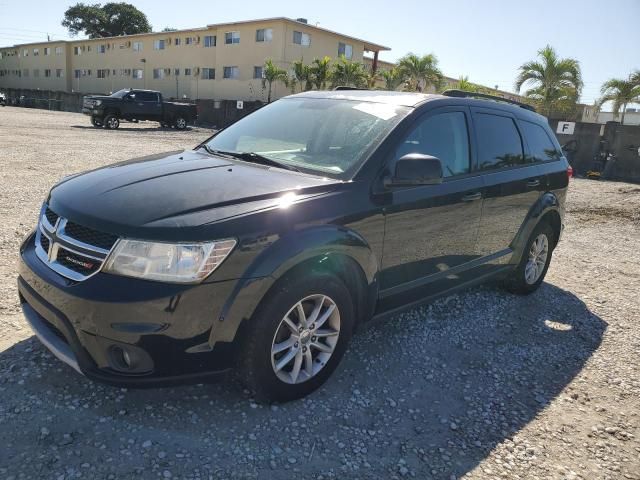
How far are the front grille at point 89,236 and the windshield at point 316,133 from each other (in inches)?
50.7

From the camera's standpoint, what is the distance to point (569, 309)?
4.78m

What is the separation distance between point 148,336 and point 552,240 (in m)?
4.29

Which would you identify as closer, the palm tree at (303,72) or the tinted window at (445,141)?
the tinted window at (445,141)

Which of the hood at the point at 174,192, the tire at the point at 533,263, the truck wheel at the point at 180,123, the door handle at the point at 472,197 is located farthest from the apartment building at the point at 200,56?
the hood at the point at 174,192

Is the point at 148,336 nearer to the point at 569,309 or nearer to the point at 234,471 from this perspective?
the point at 234,471

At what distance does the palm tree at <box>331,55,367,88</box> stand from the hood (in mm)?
30362

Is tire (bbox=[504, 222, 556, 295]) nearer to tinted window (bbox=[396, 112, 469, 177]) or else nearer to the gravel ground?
the gravel ground

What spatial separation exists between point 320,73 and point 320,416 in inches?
1270

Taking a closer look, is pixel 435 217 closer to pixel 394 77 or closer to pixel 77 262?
pixel 77 262

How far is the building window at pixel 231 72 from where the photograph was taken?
39812 millimetres

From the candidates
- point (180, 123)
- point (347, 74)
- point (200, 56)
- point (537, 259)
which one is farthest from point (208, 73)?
point (537, 259)

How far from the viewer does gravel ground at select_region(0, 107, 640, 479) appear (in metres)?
2.43

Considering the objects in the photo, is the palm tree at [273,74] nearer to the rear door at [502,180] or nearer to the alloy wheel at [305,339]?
the rear door at [502,180]

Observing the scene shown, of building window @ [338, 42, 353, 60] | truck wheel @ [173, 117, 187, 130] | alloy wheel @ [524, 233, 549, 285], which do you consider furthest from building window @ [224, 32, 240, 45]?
alloy wheel @ [524, 233, 549, 285]
